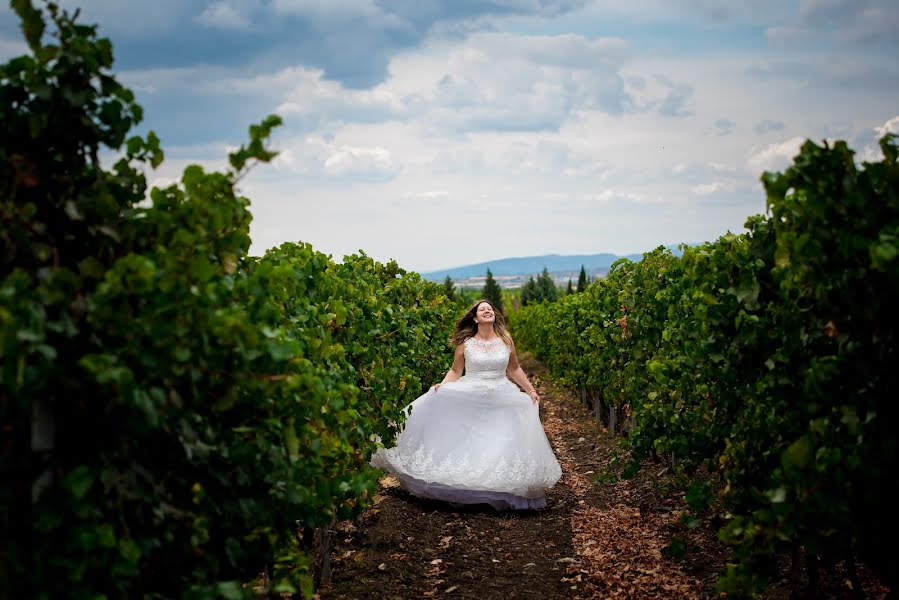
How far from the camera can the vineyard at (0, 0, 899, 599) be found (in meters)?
2.46

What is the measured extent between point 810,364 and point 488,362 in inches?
228

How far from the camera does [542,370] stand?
92.8ft

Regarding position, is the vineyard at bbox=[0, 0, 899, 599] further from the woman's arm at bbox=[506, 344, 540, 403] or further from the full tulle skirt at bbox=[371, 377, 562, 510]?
the woman's arm at bbox=[506, 344, 540, 403]

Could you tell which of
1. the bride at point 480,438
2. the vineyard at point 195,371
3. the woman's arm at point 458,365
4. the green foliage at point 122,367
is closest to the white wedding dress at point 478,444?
the bride at point 480,438

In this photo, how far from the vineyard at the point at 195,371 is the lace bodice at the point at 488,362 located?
15.8 ft

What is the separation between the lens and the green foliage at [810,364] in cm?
320

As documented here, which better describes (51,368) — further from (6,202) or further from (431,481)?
(431,481)

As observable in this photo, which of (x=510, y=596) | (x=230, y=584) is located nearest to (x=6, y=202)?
(x=230, y=584)

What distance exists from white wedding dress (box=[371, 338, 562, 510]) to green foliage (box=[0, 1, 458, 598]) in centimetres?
491

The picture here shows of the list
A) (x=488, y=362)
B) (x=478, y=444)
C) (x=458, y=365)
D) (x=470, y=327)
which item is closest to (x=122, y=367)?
(x=478, y=444)

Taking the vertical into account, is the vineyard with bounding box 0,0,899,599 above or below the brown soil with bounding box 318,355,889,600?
above

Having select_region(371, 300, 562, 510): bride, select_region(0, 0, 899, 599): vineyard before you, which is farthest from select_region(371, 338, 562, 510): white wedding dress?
select_region(0, 0, 899, 599): vineyard

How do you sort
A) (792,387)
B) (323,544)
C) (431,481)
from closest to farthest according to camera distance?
(792,387) < (323,544) < (431,481)

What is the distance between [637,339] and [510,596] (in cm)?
509
